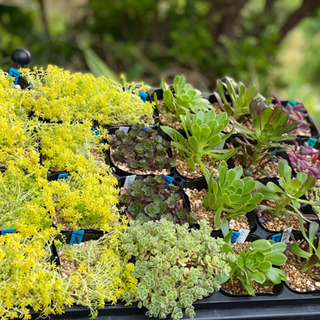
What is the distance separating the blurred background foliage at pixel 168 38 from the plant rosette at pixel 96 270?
233 centimetres

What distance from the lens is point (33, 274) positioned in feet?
4.09

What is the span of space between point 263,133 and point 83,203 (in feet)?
2.60

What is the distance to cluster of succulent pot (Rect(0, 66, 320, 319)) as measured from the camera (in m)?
1.30

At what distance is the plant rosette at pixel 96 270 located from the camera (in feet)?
4.26

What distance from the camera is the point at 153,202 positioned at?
1.54m

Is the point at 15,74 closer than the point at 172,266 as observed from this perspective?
No

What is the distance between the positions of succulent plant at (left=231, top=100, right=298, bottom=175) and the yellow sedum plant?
426mm

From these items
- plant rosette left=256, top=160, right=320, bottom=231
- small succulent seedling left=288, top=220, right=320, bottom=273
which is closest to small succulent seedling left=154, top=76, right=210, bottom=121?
plant rosette left=256, top=160, right=320, bottom=231

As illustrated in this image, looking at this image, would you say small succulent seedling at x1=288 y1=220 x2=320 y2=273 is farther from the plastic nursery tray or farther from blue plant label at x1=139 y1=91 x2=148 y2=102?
blue plant label at x1=139 y1=91 x2=148 y2=102

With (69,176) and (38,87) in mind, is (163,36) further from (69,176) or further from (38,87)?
(69,176)

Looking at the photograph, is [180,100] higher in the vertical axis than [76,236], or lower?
higher

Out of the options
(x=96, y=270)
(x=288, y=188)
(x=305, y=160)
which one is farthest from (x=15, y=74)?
(x=305, y=160)

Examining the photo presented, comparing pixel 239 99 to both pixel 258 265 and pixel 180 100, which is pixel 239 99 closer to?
pixel 180 100

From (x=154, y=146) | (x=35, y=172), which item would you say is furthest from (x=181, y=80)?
(x=35, y=172)
